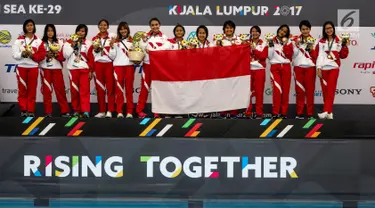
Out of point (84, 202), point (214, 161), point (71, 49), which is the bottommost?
point (84, 202)

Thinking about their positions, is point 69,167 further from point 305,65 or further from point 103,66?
point 305,65

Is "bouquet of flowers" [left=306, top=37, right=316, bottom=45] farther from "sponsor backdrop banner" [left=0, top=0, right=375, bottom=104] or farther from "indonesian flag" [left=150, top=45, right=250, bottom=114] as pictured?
"indonesian flag" [left=150, top=45, right=250, bottom=114]

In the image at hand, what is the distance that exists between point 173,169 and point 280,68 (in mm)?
3008

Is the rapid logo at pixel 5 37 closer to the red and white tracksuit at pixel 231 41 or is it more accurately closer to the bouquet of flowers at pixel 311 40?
the red and white tracksuit at pixel 231 41

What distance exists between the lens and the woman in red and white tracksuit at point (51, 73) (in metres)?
9.94

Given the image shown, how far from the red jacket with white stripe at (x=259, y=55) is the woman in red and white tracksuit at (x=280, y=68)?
0.46ft

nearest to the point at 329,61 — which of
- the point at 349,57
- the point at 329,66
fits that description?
the point at 329,66

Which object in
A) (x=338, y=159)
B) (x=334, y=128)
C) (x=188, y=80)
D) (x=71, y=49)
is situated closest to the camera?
(x=338, y=159)

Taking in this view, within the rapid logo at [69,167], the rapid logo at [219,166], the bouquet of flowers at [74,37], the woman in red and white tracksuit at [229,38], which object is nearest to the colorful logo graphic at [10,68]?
the bouquet of flowers at [74,37]

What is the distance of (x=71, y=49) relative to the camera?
9.90 meters

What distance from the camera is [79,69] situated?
988 centimetres

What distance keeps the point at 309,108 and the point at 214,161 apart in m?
2.77

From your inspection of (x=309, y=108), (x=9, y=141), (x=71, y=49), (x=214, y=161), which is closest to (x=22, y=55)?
(x=71, y=49)

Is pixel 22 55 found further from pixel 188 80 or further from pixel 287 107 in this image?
pixel 287 107
